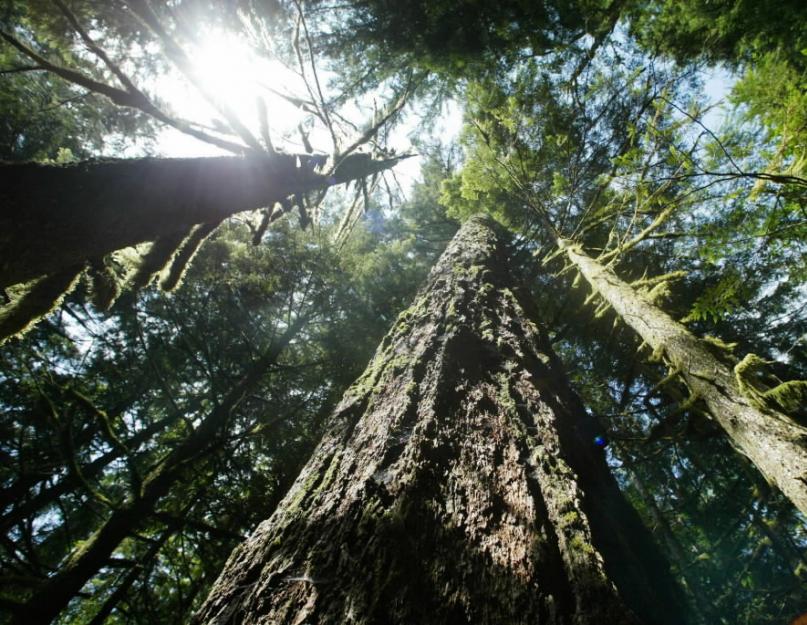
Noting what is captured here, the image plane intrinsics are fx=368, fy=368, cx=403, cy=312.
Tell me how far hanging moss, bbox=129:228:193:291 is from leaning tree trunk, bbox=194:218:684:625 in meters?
2.19

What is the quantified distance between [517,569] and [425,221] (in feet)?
34.8

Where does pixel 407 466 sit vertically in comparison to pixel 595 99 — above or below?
below

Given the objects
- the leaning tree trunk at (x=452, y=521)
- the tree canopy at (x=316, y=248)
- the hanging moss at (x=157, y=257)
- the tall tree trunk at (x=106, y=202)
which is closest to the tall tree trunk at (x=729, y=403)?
the tree canopy at (x=316, y=248)

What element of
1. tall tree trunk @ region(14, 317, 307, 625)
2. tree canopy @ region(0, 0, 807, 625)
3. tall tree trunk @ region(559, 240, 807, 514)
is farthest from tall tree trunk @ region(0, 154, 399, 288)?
tall tree trunk @ region(559, 240, 807, 514)

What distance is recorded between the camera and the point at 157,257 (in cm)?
322

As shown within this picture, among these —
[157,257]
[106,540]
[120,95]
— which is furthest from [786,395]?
[106,540]

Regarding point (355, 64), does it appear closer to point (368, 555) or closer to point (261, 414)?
point (261, 414)

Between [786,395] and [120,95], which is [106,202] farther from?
[786,395]

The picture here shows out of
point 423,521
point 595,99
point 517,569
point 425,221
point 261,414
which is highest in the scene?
point 425,221

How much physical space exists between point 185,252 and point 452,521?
3.52 meters

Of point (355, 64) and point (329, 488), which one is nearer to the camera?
point (329, 488)

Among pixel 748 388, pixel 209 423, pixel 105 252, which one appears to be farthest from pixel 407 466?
pixel 209 423

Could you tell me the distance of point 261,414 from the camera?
7074mm

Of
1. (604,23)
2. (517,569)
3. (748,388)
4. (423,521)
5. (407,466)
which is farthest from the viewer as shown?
(604,23)
